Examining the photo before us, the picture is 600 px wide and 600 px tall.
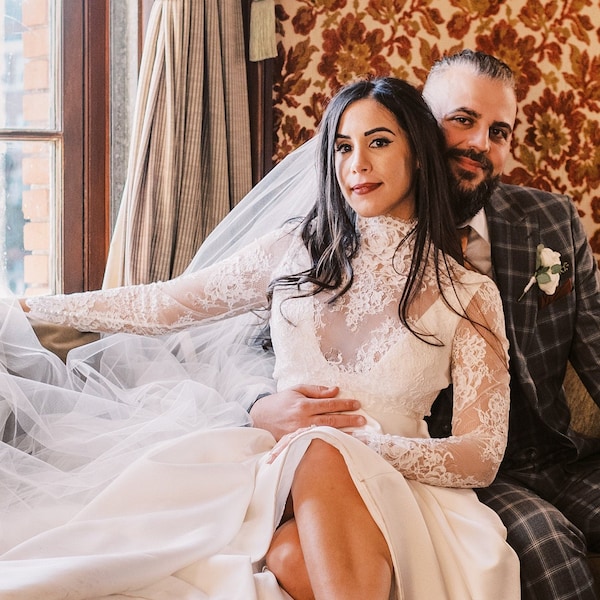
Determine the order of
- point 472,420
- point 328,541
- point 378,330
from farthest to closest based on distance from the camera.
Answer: point 378,330
point 472,420
point 328,541

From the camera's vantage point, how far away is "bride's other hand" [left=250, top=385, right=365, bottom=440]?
1.87m

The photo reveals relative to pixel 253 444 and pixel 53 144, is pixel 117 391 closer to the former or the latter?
pixel 253 444

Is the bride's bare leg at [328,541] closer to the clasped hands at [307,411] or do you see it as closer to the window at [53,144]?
the clasped hands at [307,411]

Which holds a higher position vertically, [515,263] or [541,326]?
[515,263]

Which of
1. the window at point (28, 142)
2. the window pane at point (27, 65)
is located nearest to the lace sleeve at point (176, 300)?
the window at point (28, 142)

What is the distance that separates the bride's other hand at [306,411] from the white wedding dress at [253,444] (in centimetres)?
4

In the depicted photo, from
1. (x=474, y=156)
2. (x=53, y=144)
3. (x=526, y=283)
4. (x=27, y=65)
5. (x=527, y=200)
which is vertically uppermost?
(x=27, y=65)

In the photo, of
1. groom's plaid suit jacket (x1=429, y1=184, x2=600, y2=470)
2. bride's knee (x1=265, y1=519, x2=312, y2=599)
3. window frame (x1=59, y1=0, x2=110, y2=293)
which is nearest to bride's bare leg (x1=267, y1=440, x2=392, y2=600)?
bride's knee (x1=265, y1=519, x2=312, y2=599)

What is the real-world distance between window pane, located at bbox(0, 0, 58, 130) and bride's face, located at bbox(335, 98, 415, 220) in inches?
54.5

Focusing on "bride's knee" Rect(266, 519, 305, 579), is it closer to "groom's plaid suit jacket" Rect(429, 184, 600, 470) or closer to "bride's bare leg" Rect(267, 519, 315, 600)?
"bride's bare leg" Rect(267, 519, 315, 600)

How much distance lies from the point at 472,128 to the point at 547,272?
1.39 feet

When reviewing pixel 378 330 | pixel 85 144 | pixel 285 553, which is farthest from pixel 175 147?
pixel 285 553

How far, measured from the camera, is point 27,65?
9.61 feet

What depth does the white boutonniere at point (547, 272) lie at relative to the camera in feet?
7.22
